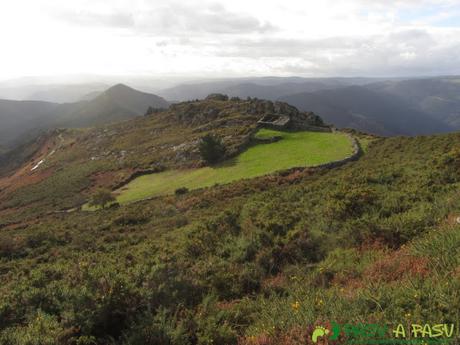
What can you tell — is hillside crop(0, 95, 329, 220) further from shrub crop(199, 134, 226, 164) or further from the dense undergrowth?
the dense undergrowth

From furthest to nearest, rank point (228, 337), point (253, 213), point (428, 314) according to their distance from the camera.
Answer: point (253, 213) → point (228, 337) → point (428, 314)

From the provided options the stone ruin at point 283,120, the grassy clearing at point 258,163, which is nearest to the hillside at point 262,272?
the grassy clearing at point 258,163

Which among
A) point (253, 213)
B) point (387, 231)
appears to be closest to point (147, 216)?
point (253, 213)

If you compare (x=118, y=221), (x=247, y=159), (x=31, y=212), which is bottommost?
(x=31, y=212)

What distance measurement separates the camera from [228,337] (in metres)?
5.56

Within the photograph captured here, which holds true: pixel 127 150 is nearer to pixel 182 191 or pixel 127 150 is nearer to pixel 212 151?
pixel 212 151

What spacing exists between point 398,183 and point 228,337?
12.4 m

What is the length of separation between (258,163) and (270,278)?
22.8 meters

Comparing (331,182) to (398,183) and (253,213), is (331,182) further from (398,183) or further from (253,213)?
(253,213)

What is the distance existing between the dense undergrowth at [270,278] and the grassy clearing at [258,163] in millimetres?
12766

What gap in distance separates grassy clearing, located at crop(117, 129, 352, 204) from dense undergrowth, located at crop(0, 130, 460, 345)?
12.8 m

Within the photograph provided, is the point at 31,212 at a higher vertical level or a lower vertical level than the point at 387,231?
lower

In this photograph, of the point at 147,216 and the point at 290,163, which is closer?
the point at 147,216

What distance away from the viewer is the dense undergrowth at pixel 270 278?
5.18m
